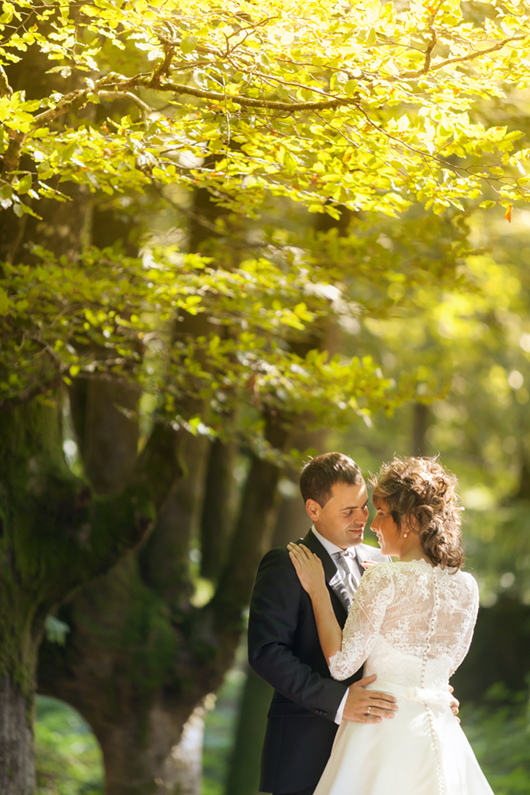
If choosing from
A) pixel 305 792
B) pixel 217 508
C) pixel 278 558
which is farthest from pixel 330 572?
pixel 217 508

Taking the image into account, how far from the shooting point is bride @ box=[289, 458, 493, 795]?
9.03 feet

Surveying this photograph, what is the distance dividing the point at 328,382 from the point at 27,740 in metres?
2.81

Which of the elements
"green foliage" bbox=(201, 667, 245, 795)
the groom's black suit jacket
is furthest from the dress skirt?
"green foliage" bbox=(201, 667, 245, 795)

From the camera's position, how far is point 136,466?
16.9ft

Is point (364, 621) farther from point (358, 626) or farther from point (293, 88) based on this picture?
point (293, 88)

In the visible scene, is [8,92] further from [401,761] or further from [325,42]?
[401,761]

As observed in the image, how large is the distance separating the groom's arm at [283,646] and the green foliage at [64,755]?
18.6 feet

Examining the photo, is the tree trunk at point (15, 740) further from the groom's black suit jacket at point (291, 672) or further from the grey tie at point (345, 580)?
the grey tie at point (345, 580)

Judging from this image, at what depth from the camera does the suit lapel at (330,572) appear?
3.07m

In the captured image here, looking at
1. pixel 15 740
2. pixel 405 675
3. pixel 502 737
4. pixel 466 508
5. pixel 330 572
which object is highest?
pixel 466 508

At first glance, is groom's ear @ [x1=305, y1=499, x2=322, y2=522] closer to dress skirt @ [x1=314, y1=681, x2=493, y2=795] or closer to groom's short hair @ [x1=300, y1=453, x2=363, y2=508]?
groom's short hair @ [x1=300, y1=453, x2=363, y2=508]

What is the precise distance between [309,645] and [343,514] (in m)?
0.54

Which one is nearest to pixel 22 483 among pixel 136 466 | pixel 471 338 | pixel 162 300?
pixel 136 466

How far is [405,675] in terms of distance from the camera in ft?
9.27
